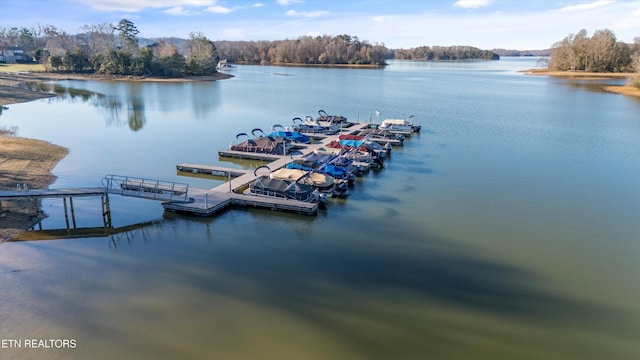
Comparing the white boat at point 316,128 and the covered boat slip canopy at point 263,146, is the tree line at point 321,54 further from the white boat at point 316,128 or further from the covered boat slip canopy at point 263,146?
the covered boat slip canopy at point 263,146

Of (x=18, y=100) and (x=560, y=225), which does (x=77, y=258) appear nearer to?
(x=560, y=225)

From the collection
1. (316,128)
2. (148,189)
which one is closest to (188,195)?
(148,189)

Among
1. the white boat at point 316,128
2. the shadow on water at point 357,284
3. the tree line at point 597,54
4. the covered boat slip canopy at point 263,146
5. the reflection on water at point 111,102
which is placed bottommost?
the shadow on water at point 357,284

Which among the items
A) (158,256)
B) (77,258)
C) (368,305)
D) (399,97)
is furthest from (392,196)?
(399,97)

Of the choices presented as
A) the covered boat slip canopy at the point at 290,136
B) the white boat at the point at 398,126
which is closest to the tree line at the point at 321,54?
the white boat at the point at 398,126

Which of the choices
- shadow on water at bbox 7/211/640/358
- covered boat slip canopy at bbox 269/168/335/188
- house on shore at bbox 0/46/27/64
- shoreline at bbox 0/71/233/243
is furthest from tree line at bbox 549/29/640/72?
house on shore at bbox 0/46/27/64

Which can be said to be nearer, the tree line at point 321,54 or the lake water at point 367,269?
the lake water at point 367,269
